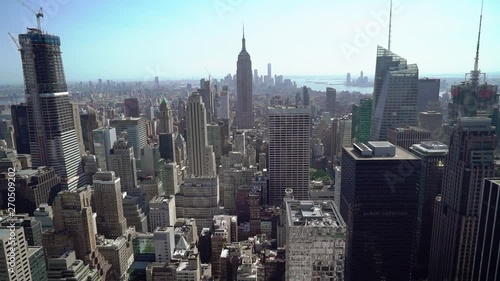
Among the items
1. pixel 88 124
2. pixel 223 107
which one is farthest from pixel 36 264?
pixel 223 107

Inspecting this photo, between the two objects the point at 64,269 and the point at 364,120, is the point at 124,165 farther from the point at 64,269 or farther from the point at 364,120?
the point at 364,120

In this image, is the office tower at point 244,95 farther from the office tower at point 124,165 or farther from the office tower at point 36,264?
the office tower at point 36,264

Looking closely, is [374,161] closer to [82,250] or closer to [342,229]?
[342,229]

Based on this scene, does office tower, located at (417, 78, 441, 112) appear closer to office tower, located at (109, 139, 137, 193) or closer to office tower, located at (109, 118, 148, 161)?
office tower, located at (109, 139, 137, 193)

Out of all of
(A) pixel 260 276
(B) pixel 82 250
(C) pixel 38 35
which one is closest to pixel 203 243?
(A) pixel 260 276

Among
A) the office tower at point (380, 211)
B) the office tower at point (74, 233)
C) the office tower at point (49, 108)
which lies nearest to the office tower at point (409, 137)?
the office tower at point (380, 211)

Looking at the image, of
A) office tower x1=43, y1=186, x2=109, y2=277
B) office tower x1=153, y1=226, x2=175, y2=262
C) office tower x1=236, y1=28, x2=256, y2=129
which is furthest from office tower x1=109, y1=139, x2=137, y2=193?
office tower x1=236, y1=28, x2=256, y2=129
